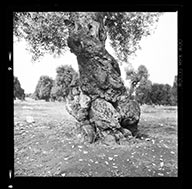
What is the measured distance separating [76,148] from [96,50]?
745mm

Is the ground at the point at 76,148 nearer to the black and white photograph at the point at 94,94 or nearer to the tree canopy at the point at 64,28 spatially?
the black and white photograph at the point at 94,94

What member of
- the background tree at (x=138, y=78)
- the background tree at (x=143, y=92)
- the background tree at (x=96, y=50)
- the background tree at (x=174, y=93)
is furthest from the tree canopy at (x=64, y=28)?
the background tree at (x=174, y=93)

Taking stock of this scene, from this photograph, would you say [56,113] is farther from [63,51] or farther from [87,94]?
[63,51]

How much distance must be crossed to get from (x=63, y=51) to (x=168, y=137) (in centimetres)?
102

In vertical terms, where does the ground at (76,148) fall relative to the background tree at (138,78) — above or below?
below

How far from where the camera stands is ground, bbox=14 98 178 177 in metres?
2.02

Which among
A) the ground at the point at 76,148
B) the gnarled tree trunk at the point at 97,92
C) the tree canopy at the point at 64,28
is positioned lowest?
the ground at the point at 76,148

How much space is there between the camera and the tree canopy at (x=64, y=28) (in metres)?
2.03

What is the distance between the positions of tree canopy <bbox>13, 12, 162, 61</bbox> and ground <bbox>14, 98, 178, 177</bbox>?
0.42m

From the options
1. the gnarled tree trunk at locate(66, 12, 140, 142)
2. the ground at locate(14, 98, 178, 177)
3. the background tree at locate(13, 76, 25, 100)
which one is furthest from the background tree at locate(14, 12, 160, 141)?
the background tree at locate(13, 76, 25, 100)

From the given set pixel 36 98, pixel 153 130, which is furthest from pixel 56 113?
pixel 153 130

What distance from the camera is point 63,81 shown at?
205cm

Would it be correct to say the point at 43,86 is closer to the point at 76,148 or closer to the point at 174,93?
the point at 76,148

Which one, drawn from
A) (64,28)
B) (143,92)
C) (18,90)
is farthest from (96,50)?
(18,90)
